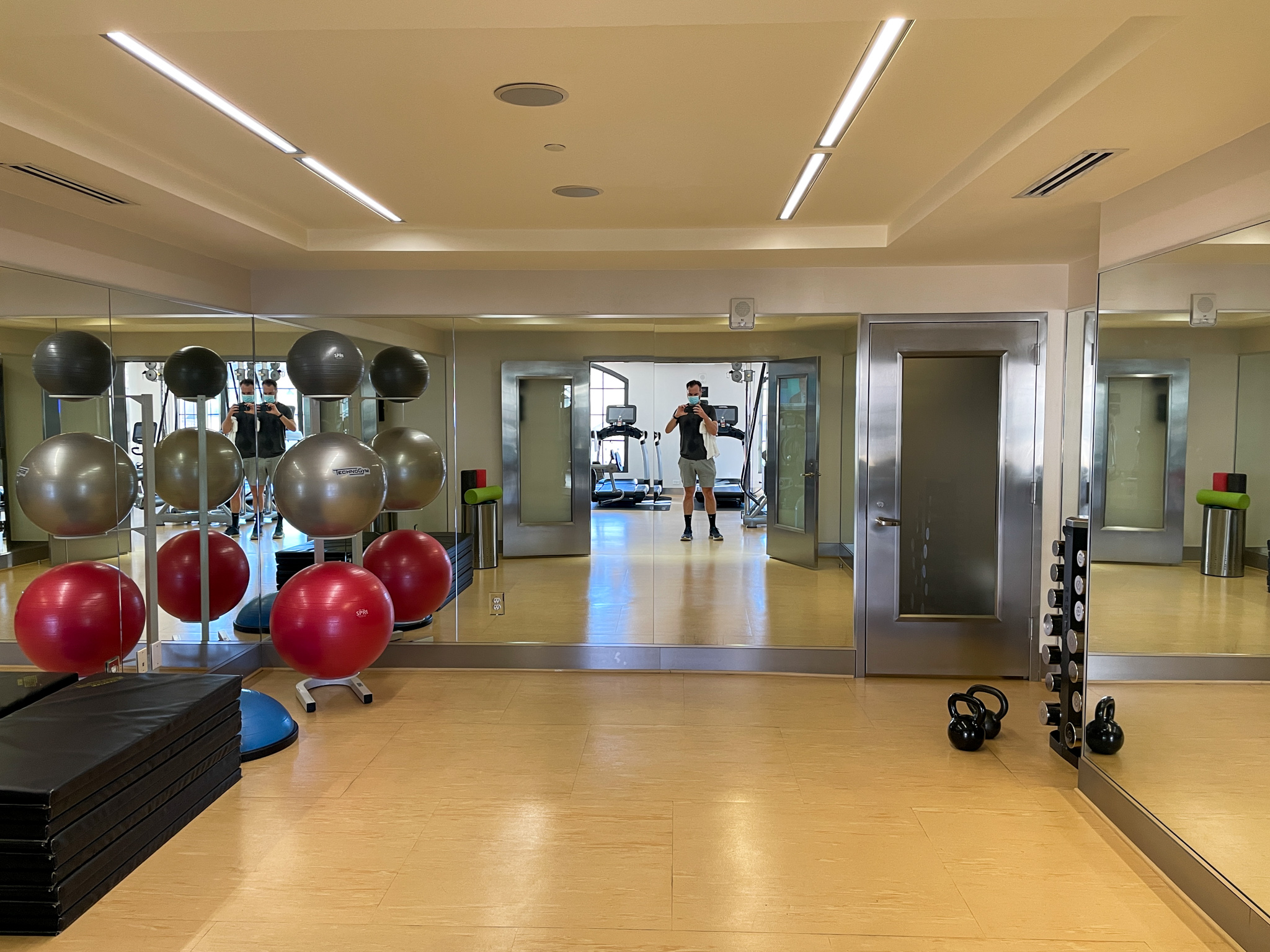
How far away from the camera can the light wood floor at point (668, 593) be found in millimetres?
5699

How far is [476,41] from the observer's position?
2521 millimetres

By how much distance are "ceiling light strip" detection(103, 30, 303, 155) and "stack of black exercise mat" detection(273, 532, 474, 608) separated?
8.91 feet

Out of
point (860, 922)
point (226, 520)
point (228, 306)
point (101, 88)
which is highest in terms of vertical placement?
point (101, 88)

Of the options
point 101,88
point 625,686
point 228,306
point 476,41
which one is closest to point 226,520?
point 228,306

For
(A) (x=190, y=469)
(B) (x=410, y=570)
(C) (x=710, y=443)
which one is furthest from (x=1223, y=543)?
(A) (x=190, y=469)

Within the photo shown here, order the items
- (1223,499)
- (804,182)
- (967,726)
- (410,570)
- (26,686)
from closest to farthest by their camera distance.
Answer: (1223,499)
(26,686)
(804,182)
(967,726)
(410,570)

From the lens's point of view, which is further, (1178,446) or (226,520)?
(226,520)

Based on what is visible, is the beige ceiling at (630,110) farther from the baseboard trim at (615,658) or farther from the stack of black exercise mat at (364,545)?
the baseboard trim at (615,658)

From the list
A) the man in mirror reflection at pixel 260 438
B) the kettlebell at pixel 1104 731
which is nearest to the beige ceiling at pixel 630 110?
the man in mirror reflection at pixel 260 438

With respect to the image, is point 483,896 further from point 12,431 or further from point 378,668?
point 378,668

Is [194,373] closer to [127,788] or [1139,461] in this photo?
[127,788]

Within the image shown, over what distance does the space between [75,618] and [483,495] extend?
245cm

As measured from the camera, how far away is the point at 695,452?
5.69 m

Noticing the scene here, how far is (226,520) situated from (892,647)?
410cm
